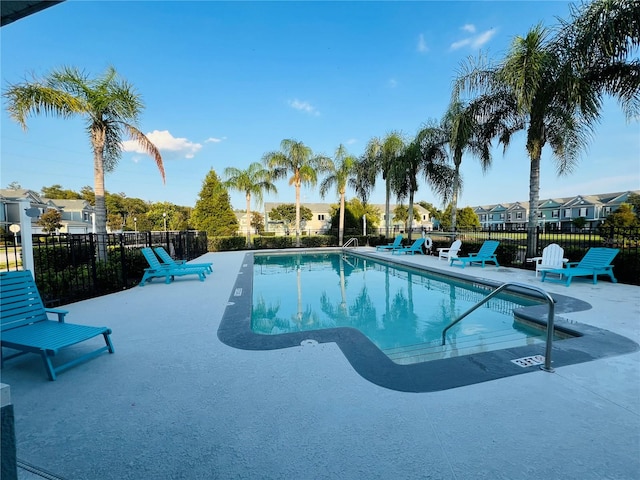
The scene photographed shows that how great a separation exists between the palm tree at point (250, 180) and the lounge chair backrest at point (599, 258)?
17.9m

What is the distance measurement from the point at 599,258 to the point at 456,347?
20.2 feet

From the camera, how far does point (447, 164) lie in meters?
15.5

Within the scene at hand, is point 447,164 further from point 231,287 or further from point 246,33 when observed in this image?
point 231,287

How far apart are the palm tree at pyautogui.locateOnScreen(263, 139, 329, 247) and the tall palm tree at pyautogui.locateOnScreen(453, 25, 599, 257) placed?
11.3 metres

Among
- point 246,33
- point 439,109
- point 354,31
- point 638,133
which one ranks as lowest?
point 638,133

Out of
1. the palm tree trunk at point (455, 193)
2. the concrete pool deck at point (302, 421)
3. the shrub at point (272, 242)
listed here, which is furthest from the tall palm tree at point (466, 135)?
the shrub at point (272, 242)

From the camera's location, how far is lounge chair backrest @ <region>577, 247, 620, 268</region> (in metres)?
7.31

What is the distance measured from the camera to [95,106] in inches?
325

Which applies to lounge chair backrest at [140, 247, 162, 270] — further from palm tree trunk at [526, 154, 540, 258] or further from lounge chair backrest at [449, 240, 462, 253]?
palm tree trunk at [526, 154, 540, 258]

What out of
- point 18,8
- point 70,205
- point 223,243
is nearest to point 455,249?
point 18,8

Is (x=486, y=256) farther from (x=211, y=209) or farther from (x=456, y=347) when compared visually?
(x=211, y=209)

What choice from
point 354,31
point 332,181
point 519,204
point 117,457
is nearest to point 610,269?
point 117,457

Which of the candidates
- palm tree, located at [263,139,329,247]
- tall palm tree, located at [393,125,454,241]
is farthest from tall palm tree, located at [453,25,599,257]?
palm tree, located at [263,139,329,247]

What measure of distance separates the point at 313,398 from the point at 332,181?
1950 centimetres
